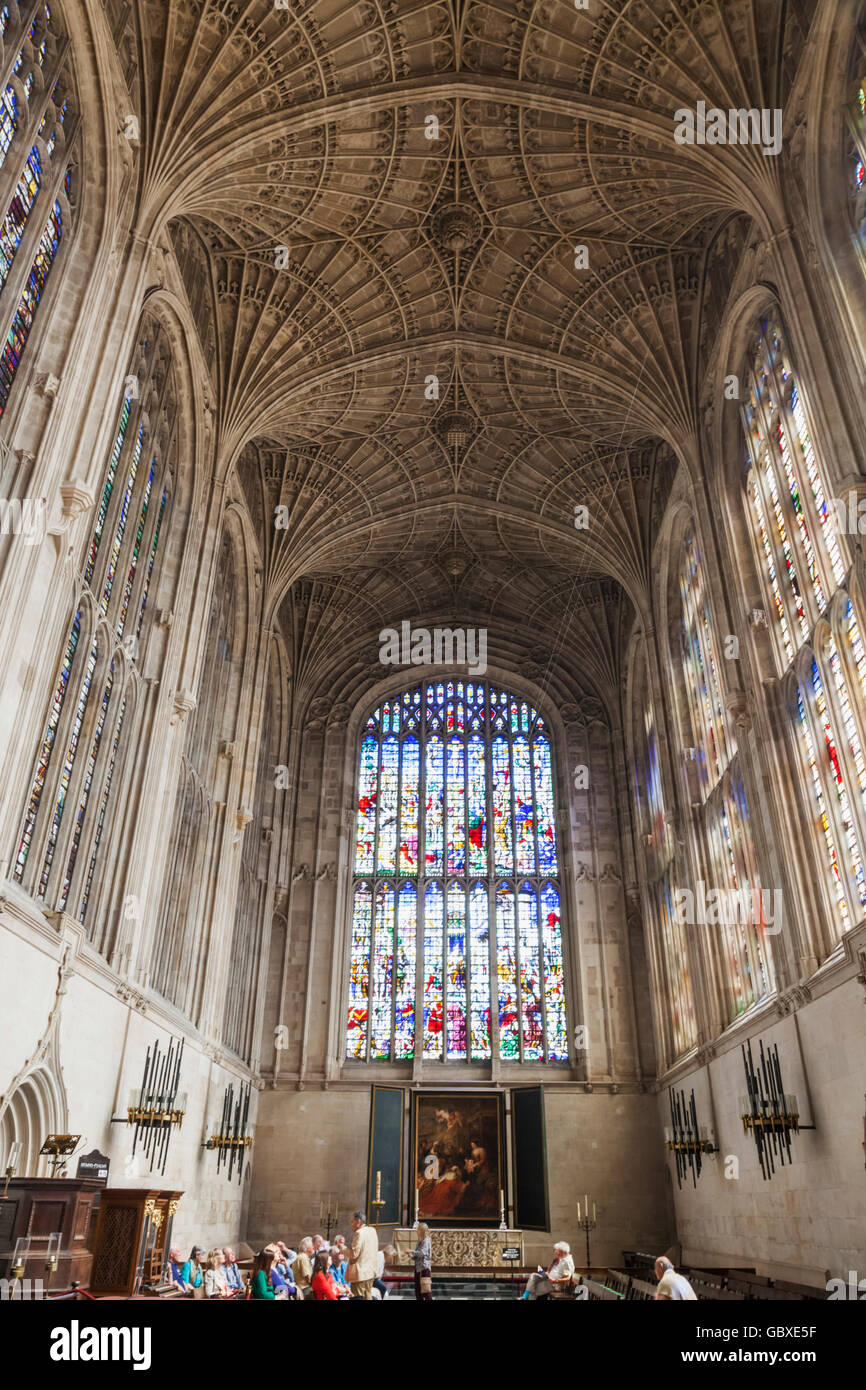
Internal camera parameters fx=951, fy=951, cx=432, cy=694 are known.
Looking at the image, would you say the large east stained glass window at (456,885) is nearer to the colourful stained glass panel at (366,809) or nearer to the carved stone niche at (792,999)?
the colourful stained glass panel at (366,809)

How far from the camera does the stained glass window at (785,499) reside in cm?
1441

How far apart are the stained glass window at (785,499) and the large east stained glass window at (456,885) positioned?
46.0 feet

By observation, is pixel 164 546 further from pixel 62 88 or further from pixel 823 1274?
pixel 823 1274

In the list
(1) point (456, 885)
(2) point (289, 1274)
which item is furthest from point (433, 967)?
(2) point (289, 1274)

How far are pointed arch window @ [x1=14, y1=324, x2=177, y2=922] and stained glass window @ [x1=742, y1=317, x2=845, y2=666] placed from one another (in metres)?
10.6

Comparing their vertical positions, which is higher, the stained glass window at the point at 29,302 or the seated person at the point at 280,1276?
the stained glass window at the point at 29,302

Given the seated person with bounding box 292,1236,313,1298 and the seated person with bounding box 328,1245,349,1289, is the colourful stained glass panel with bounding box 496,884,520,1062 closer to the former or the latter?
the seated person with bounding box 328,1245,349,1289

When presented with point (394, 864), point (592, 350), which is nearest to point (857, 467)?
point (592, 350)

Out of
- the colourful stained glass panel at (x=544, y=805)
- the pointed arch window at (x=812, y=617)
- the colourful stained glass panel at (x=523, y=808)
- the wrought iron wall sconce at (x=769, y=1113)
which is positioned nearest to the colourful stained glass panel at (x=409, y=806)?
the colourful stained glass panel at (x=523, y=808)

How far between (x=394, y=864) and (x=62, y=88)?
68.4ft

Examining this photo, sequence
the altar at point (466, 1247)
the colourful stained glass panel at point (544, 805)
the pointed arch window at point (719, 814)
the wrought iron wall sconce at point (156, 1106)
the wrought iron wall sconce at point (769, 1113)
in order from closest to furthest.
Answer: the wrought iron wall sconce at point (769, 1113) < the wrought iron wall sconce at point (156, 1106) < the pointed arch window at point (719, 814) < the altar at point (466, 1247) < the colourful stained glass panel at point (544, 805)

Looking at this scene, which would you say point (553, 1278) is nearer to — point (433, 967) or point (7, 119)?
point (433, 967)

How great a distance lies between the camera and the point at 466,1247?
22.3 metres

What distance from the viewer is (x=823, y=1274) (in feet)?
42.3
